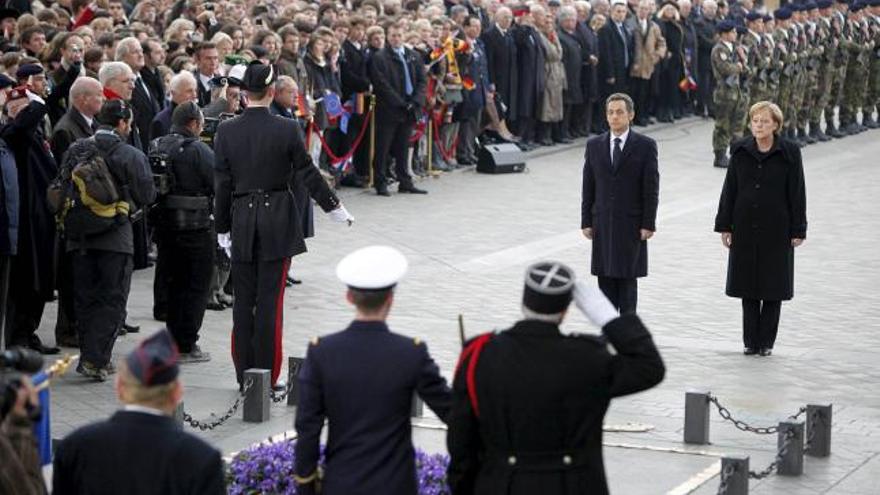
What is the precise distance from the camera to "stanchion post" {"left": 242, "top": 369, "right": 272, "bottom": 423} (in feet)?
38.0

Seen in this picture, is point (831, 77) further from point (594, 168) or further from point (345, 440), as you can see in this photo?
point (345, 440)

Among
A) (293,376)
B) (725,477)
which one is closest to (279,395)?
(293,376)

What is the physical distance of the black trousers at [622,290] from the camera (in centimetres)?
1366

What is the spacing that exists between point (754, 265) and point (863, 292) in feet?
10.5

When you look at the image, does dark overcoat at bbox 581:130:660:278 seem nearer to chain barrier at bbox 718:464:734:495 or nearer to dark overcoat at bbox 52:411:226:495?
chain barrier at bbox 718:464:734:495

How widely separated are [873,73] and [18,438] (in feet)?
89.5

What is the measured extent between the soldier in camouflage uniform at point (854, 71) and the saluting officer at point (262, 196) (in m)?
20.5

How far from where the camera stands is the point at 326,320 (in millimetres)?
15086

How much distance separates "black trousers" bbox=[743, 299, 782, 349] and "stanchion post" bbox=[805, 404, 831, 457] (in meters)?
2.99

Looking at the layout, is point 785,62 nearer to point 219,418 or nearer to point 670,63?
point 670,63

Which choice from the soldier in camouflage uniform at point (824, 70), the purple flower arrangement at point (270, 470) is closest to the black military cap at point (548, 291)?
the purple flower arrangement at point (270, 470)

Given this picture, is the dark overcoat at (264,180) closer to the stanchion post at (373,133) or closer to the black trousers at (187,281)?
the black trousers at (187,281)

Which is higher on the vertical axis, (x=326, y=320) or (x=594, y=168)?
(x=594, y=168)

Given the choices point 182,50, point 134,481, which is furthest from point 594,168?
point 134,481
